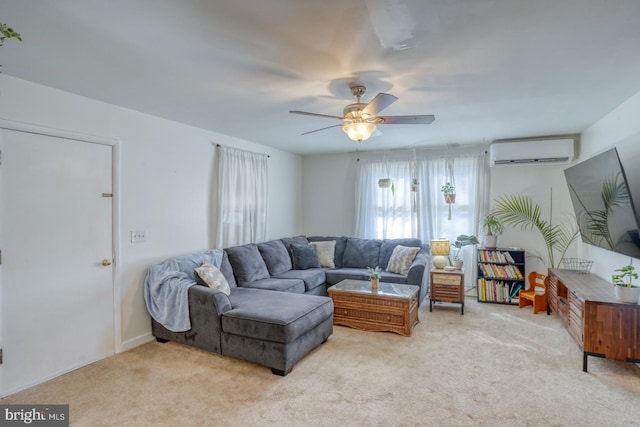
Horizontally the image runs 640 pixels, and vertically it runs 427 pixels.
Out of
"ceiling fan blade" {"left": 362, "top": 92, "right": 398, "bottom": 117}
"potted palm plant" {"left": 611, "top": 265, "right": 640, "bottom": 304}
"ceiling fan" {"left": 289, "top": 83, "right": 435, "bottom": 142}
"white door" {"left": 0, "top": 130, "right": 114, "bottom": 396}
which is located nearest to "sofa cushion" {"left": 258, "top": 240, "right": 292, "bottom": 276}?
"white door" {"left": 0, "top": 130, "right": 114, "bottom": 396}

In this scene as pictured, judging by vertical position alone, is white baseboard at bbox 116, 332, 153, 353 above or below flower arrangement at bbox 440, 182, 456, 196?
below

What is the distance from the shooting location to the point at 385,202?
19.0ft

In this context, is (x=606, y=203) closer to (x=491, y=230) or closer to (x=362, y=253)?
(x=491, y=230)

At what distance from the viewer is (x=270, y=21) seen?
1.79 m

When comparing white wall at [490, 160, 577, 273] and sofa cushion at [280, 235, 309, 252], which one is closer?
white wall at [490, 160, 577, 273]

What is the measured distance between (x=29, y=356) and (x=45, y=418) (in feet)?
2.14

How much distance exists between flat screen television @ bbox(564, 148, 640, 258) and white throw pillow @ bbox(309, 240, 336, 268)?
3.28 metres

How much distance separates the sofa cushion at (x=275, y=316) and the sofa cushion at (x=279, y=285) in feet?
1.87

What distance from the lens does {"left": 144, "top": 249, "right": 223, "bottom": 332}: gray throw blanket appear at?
3.26m

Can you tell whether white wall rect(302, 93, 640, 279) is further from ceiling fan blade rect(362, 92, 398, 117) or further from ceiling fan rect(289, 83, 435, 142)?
ceiling fan blade rect(362, 92, 398, 117)

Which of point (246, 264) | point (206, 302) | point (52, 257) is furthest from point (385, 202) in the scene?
point (52, 257)

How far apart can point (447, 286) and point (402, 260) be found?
0.69 metres

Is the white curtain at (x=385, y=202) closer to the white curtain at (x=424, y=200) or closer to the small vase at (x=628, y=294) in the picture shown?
the white curtain at (x=424, y=200)

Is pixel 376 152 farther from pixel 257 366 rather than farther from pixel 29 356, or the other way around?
pixel 29 356
